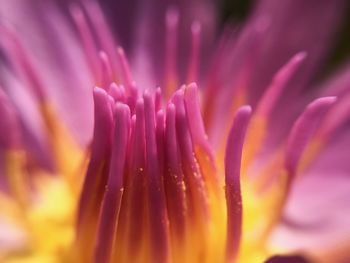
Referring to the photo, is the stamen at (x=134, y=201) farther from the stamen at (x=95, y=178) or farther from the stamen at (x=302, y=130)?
the stamen at (x=302, y=130)

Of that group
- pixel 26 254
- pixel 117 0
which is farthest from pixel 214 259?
pixel 117 0

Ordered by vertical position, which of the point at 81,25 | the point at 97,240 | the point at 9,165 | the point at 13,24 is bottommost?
the point at 97,240

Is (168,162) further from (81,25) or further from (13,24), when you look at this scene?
(13,24)

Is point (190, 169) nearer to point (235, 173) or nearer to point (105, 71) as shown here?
point (235, 173)

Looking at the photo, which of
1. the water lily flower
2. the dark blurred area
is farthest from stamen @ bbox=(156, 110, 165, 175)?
the dark blurred area

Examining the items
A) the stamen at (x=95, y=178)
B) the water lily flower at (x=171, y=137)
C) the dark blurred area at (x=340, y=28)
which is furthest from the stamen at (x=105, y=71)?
the dark blurred area at (x=340, y=28)

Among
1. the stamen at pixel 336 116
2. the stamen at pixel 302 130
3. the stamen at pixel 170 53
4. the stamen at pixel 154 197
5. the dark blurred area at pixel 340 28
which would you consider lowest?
the stamen at pixel 154 197

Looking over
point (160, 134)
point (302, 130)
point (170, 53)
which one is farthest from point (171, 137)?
point (170, 53)
